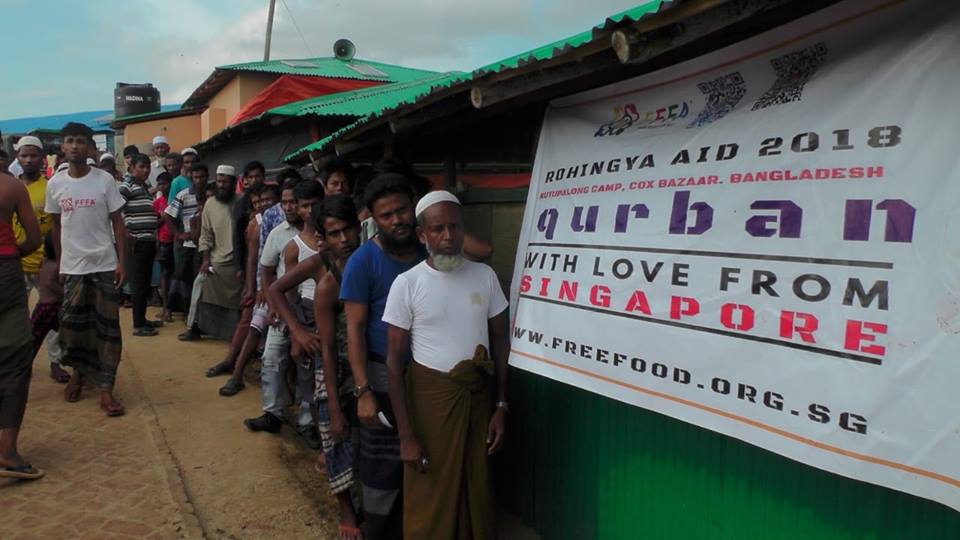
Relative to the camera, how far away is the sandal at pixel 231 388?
5757 mm

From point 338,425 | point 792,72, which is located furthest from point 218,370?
point 792,72

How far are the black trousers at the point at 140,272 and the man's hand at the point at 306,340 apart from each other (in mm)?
5035

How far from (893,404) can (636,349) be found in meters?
0.81

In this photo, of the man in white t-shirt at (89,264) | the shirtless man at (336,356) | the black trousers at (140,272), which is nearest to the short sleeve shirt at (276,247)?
the shirtless man at (336,356)

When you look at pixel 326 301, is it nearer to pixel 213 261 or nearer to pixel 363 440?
pixel 363 440

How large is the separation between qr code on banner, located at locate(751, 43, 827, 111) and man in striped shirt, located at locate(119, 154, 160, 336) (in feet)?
24.5

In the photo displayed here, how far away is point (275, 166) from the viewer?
9.16 meters

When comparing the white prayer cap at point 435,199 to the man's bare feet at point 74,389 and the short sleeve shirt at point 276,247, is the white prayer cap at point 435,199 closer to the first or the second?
the short sleeve shirt at point 276,247

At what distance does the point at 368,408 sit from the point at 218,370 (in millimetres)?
4049

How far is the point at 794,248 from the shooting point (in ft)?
6.03

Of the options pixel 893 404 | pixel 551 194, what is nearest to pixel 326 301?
pixel 551 194

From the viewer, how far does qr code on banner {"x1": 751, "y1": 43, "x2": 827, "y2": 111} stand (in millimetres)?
1858

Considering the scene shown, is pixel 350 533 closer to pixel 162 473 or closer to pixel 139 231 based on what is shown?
pixel 162 473

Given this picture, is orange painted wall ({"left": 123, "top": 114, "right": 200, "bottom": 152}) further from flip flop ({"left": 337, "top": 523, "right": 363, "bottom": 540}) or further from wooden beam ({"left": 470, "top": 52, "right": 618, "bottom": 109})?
wooden beam ({"left": 470, "top": 52, "right": 618, "bottom": 109})
